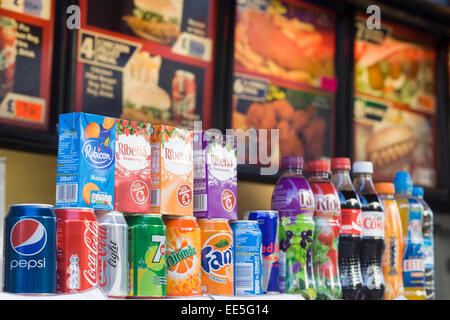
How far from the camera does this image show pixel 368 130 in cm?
344

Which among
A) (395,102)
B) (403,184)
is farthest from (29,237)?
(395,102)

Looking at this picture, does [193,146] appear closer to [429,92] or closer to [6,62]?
[6,62]

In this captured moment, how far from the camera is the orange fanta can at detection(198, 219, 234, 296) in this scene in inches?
74.2

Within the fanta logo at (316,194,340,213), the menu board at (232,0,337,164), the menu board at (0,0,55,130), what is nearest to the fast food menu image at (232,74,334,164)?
the menu board at (232,0,337,164)

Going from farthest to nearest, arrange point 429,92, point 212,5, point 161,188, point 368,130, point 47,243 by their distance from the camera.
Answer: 1. point 429,92
2. point 368,130
3. point 212,5
4. point 161,188
5. point 47,243

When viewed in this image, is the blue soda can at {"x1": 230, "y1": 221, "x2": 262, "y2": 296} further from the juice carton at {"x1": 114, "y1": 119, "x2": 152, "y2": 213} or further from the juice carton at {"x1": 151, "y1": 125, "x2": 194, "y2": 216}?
the juice carton at {"x1": 114, "y1": 119, "x2": 152, "y2": 213}

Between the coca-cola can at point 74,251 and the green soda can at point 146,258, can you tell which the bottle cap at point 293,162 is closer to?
the green soda can at point 146,258

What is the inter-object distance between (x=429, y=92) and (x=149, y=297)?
2511mm

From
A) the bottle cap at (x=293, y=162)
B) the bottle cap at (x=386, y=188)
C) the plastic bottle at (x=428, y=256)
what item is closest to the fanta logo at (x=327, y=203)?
the bottle cap at (x=293, y=162)

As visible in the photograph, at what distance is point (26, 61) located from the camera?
233 centimetres

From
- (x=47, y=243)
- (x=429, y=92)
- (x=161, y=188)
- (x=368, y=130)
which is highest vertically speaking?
(x=429, y=92)

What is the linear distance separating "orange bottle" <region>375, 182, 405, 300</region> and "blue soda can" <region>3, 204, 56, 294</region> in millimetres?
1309

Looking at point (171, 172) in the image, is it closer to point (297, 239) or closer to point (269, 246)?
point (269, 246)

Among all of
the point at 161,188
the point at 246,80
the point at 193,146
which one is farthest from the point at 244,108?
the point at 161,188
